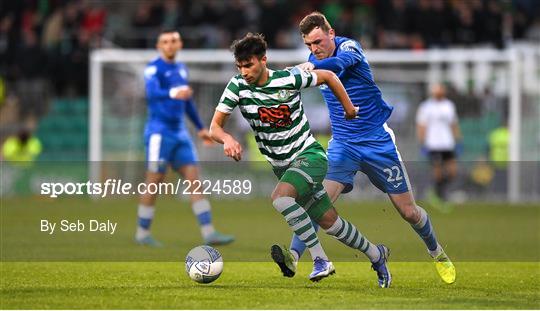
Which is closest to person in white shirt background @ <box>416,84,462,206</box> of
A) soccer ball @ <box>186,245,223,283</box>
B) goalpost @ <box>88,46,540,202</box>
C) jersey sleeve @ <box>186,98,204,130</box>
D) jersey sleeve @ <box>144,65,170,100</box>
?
goalpost @ <box>88,46,540,202</box>

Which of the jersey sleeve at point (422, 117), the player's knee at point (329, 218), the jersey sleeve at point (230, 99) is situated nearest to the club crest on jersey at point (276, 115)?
the jersey sleeve at point (230, 99)

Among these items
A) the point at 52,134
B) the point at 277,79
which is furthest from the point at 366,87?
the point at 52,134

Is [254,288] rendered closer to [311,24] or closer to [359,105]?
[359,105]

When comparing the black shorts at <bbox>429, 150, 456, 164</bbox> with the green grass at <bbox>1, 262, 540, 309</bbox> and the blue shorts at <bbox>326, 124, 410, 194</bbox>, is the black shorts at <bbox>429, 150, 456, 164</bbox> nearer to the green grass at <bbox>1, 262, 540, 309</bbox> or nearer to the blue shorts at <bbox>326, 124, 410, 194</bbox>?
the green grass at <bbox>1, 262, 540, 309</bbox>

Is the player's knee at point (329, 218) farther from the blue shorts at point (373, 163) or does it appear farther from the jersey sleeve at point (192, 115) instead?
the jersey sleeve at point (192, 115)

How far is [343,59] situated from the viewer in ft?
32.2

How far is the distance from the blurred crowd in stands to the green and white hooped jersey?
51.3 feet

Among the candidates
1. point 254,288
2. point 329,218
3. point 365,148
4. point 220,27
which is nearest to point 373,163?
point 365,148

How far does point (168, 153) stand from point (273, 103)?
5073 millimetres

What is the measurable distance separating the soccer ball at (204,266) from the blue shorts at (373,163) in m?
1.29

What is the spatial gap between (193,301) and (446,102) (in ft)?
46.0

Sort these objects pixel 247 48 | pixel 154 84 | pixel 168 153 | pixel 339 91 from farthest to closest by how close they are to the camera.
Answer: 1. pixel 168 153
2. pixel 154 84
3. pixel 339 91
4. pixel 247 48

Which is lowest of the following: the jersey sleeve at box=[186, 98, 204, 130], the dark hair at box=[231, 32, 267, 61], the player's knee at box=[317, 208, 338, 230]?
the jersey sleeve at box=[186, 98, 204, 130]

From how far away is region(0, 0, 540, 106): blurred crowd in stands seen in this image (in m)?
25.8
